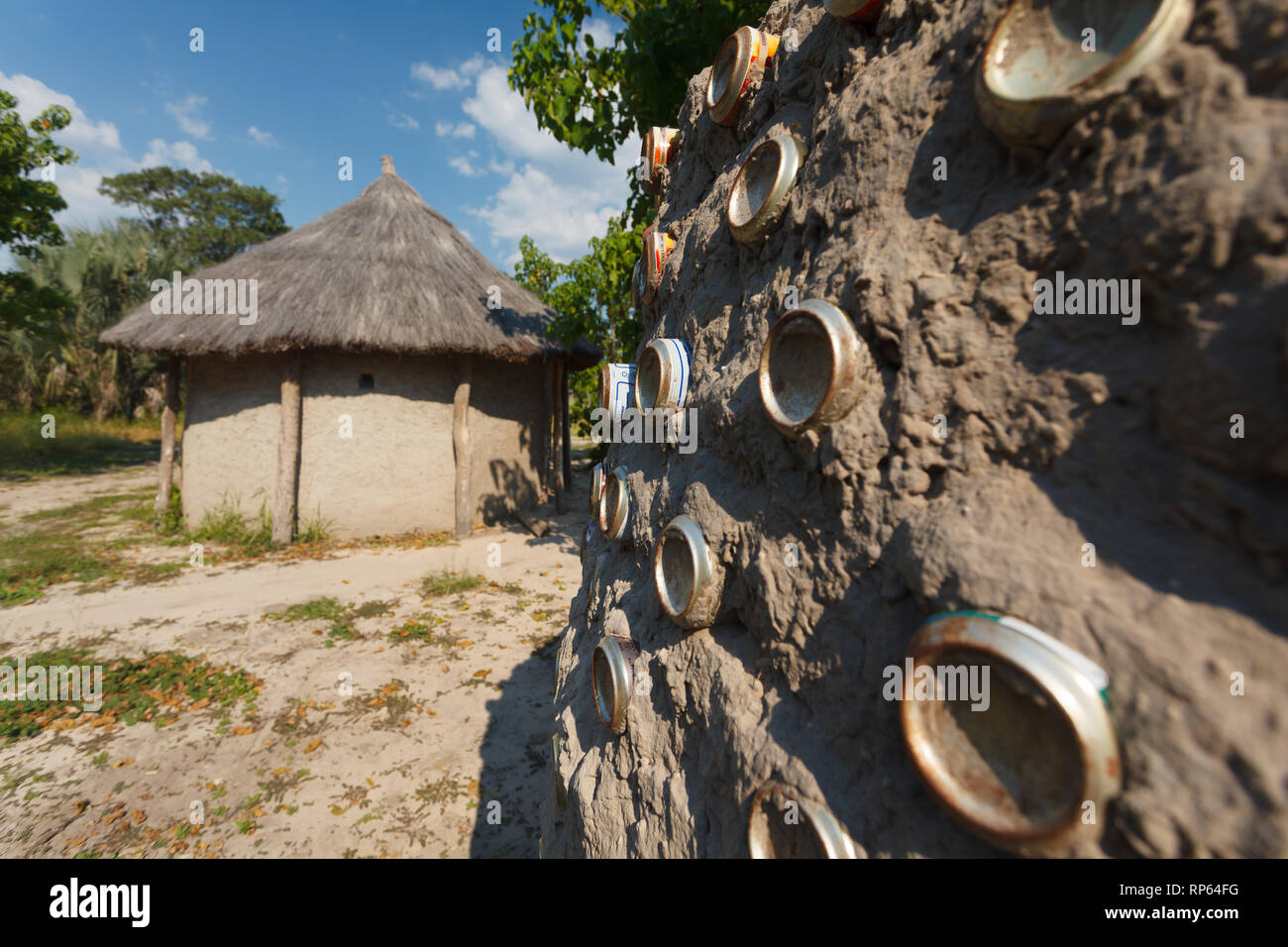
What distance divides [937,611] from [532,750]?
11.0ft

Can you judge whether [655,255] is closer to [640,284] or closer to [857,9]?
[640,284]

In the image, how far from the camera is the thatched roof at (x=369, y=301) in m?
7.71

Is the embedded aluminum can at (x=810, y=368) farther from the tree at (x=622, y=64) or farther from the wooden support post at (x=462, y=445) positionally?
the wooden support post at (x=462, y=445)

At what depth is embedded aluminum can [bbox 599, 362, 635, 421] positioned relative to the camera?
8.75 ft

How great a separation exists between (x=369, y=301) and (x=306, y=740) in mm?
6341

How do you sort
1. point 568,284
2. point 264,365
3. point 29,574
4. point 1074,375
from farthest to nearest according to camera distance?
point 568,284 < point 264,365 < point 29,574 < point 1074,375

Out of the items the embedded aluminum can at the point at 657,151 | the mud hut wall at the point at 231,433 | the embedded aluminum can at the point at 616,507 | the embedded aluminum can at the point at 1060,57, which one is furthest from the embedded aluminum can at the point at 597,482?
the mud hut wall at the point at 231,433

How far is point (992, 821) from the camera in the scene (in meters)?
0.83

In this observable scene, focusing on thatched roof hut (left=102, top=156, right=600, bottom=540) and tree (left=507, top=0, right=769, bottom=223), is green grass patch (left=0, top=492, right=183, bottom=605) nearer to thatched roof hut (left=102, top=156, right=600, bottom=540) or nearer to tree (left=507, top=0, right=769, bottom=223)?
thatched roof hut (left=102, top=156, right=600, bottom=540)

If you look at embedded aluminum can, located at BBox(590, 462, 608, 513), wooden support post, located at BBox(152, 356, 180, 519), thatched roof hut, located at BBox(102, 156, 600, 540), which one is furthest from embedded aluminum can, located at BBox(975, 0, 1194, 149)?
wooden support post, located at BBox(152, 356, 180, 519)

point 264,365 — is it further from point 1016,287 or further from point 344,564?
point 1016,287

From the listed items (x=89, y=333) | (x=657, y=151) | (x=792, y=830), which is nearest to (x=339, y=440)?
(x=657, y=151)

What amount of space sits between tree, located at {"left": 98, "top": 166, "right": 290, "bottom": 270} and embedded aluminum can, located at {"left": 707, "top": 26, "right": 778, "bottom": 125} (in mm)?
35036

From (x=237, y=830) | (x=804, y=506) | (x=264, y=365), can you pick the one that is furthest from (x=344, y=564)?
(x=804, y=506)
